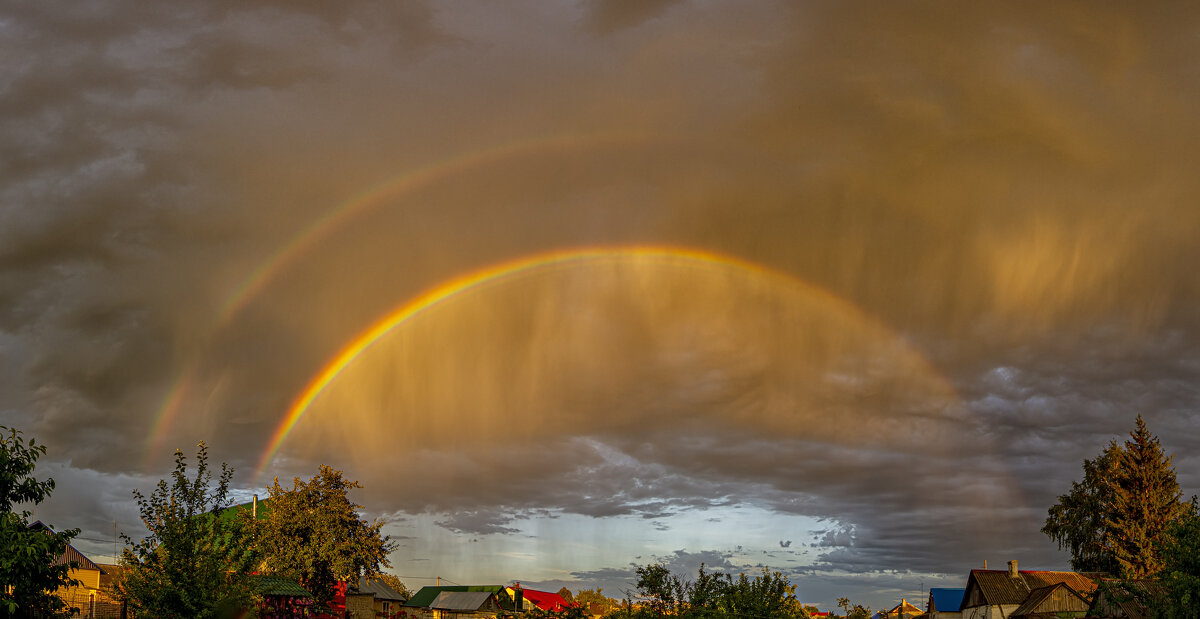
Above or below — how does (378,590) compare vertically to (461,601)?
above

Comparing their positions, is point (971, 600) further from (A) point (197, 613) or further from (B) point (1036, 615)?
(A) point (197, 613)

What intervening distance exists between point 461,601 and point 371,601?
59.0ft

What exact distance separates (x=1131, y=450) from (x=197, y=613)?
90.3 m

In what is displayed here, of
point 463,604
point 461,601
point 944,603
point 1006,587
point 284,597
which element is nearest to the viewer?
point 284,597

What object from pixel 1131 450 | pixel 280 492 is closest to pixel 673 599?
pixel 280 492

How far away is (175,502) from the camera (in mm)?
33688

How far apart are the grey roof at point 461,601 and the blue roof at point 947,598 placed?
54.4 meters

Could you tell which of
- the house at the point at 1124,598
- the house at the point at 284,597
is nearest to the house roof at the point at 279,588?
the house at the point at 284,597

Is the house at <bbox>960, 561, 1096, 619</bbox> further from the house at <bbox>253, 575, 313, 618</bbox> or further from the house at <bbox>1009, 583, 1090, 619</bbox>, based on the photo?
the house at <bbox>253, 575, 313, 618</bbox>

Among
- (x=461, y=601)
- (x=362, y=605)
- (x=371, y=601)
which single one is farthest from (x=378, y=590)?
(x=461, y=601)

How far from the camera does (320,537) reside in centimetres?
7588

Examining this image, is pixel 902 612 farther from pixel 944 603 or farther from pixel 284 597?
pixel 284 597

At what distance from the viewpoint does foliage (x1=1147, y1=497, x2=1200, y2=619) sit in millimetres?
36000

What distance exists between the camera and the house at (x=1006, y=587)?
90250mm
